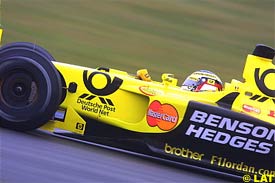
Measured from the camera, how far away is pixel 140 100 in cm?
679

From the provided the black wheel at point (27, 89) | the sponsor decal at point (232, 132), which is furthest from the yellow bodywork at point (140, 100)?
the black wheel at point (27, 89)

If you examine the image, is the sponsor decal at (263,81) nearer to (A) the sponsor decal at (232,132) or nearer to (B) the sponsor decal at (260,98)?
(B) the sponsor decal at (260,98)

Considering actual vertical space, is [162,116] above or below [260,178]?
above

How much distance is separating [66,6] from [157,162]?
915 centimetres

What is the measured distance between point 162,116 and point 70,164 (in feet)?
4.48


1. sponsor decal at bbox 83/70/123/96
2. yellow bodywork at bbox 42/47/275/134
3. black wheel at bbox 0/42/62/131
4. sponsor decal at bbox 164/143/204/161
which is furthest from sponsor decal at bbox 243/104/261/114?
black wheel at bbox 0/42/62/131

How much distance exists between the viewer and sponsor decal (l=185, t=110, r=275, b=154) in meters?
6.55

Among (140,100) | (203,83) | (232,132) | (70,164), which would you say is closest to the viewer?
(70,164)

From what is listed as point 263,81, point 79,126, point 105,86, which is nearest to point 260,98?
point 263,81

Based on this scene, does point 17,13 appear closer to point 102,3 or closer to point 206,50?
point 102,3

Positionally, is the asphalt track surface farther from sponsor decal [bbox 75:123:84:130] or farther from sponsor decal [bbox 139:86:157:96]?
sponsor decal [bbox 139:86:157:96]

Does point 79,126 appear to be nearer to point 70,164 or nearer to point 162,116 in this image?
point 162,116

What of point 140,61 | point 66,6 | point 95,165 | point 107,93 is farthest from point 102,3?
point 95,165

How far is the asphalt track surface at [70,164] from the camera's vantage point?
516 centimetres
